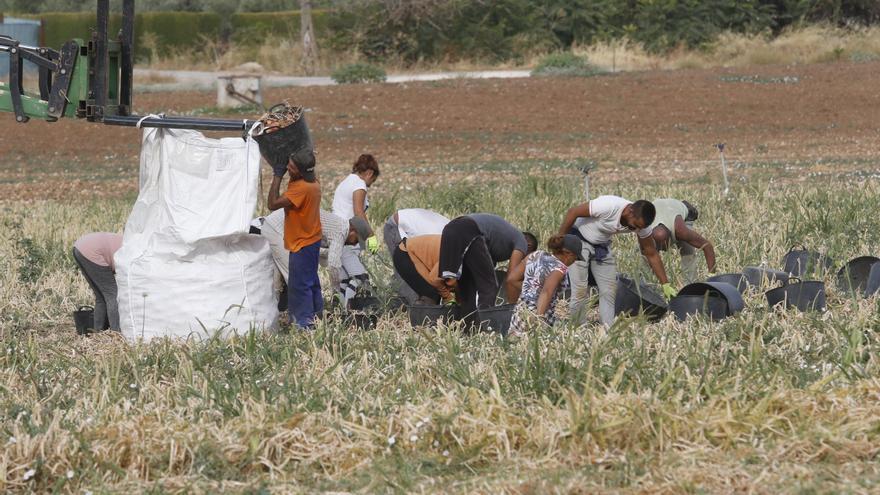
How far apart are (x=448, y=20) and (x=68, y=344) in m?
33.8

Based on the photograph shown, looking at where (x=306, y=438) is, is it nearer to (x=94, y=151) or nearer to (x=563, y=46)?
(x=94, y=151)

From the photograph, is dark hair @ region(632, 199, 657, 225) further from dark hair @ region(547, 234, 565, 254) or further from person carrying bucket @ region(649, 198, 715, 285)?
person carrying bucket @ region(649, 198, 715, 285)

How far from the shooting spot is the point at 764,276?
930 cm

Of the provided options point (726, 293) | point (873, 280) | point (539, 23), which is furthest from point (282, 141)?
point (539, 23)

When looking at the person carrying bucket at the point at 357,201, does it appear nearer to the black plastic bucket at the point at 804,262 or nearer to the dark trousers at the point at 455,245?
the dark trousers at the point at 455,245

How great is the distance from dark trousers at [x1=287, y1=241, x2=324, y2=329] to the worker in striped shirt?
0.79ft

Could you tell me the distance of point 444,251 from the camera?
904 centimetres

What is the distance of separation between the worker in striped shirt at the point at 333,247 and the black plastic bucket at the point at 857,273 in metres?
3.18

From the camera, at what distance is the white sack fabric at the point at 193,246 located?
827 cm

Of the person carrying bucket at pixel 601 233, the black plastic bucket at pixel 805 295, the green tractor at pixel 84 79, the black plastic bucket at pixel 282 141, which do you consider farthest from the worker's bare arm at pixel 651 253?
the green tractor at pixel 84 79

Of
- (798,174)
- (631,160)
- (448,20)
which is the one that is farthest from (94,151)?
(448,20)

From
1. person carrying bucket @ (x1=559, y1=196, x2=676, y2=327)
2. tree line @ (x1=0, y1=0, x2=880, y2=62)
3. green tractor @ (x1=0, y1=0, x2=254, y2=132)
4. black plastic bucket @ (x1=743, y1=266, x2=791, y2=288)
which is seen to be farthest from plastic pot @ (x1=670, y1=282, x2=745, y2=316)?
tree line @ (x1=0, y1=0, x2=880, y2=62)

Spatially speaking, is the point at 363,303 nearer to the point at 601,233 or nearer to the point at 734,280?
the point at 601,233

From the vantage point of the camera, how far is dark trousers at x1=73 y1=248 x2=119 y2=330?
8.77 meters
